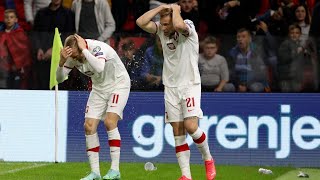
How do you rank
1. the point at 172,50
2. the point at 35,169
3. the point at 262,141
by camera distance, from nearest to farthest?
the point at 172,50 → the point at 35,169 → the point at 262,141

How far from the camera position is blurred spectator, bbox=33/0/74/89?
17359mm

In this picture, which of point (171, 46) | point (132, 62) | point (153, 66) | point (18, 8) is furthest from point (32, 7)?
point (171, 46)

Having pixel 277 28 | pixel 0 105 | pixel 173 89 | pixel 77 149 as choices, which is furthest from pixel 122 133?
pixel 173 89

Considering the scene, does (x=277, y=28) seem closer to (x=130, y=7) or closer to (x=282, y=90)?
(x=282, y=90)

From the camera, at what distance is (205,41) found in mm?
17125

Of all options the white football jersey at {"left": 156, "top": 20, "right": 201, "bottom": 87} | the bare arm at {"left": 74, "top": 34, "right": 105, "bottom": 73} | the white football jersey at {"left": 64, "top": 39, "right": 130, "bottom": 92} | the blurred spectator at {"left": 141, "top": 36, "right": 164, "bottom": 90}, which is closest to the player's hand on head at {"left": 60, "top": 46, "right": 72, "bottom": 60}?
the bare arm at {"left": 74, "top": 34, "right": 105, "bottom": 73}

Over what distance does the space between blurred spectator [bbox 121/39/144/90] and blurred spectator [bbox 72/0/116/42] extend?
0.60 meters

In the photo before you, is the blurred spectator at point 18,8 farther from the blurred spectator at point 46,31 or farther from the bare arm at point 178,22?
the bare arm at point 178,22

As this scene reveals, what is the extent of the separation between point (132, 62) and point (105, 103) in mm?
3560

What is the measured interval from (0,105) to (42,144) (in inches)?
37.9

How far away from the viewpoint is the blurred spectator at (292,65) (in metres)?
17.0

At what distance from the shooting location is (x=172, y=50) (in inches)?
511

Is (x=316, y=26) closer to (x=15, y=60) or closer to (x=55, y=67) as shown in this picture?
(x=55, y=67)

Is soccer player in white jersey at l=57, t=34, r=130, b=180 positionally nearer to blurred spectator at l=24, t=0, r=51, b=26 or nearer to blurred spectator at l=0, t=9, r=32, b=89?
blurred spectator at l=0, t=9, r=32, b=89
